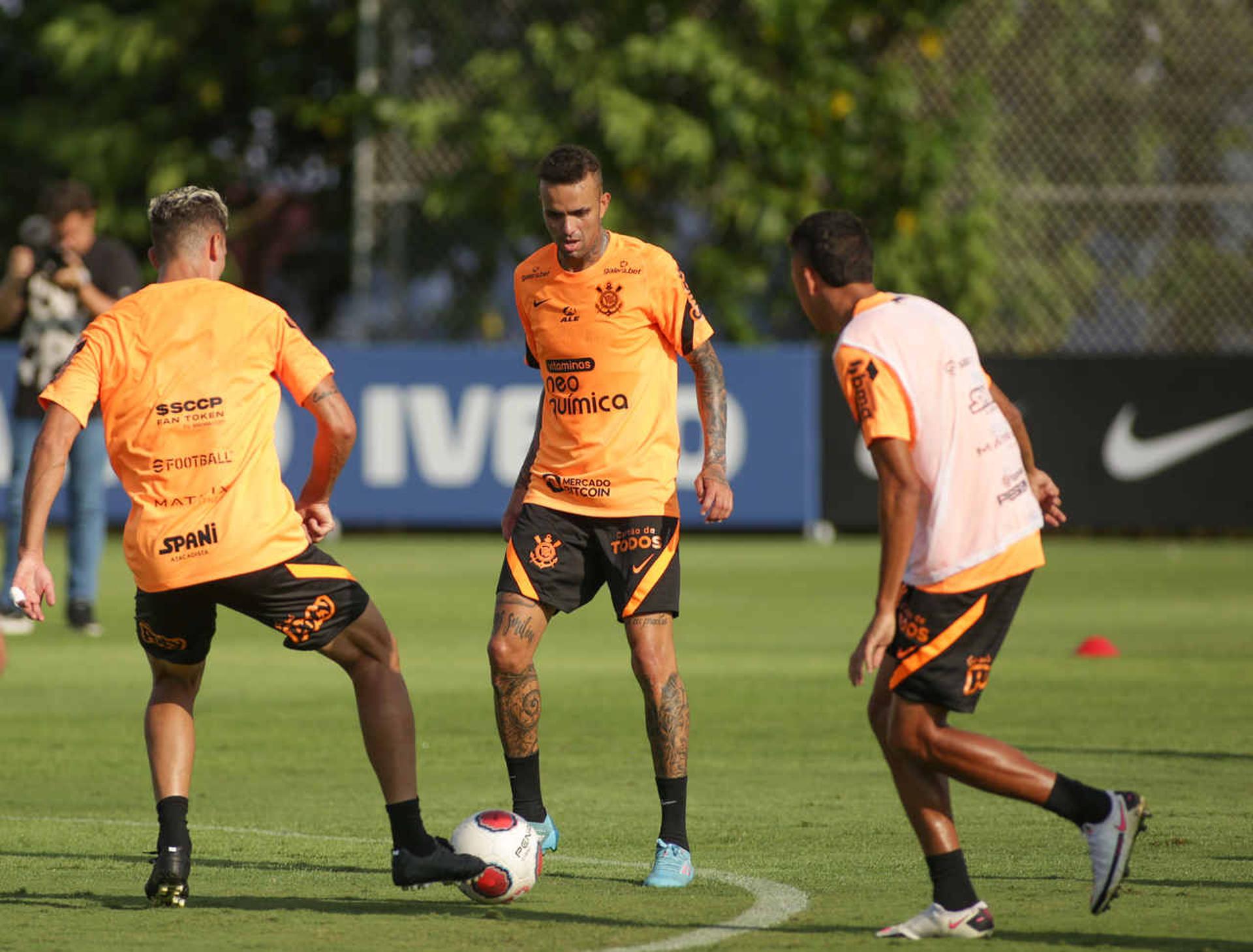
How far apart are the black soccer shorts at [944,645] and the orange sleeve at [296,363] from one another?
A: 5.74 feet

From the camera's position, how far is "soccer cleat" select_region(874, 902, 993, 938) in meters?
5.68

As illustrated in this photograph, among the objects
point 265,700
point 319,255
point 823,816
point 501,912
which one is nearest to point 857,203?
point 319,255

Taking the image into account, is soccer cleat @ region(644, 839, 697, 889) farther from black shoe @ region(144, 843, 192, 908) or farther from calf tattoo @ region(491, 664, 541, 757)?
black shoe @ region(144, 843, 192, 908)

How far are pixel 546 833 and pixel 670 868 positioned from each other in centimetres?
63

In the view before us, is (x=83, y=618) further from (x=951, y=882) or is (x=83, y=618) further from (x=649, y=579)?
(x=951, y=882)

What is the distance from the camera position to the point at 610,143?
24.7 metres

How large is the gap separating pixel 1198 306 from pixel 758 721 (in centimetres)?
1556

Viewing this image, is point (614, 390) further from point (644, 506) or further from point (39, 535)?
point (39, 535)

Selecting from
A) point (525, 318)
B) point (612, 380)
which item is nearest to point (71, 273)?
point (525, 318)

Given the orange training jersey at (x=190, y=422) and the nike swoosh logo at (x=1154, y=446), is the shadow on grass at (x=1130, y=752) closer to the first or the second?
the orange training jersey at (x=190, y=422)

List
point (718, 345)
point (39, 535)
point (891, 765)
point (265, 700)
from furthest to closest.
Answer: point (718, 345)
point (265, 700)
point (39, 535)
point (891, 765)

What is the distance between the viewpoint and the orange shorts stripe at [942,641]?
5730mm

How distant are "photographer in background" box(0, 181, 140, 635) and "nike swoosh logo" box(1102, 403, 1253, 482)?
10.7m

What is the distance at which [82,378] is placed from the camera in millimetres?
6215
